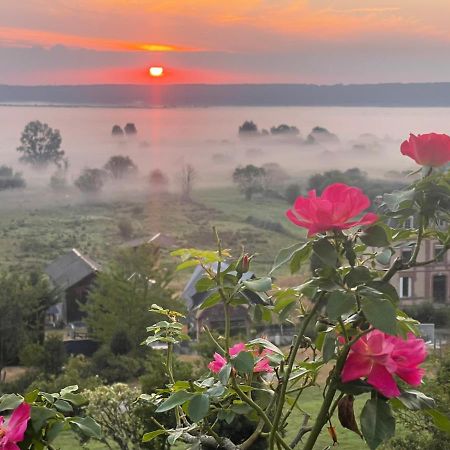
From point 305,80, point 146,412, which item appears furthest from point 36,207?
point 146,412

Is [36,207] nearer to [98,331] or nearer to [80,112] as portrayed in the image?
[80,112]

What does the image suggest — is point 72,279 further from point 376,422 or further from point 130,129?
point 376,422

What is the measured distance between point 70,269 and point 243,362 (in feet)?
19.0

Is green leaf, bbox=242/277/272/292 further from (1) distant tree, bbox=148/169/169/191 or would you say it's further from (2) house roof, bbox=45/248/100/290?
(2) house roof, bbox=45/248/100/290

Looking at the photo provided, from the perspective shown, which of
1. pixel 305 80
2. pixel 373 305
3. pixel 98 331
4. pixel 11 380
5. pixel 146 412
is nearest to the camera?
pixel 373 305

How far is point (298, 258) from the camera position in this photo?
0.44 meters

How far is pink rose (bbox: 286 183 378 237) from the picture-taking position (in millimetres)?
417

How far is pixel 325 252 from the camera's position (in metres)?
0.42

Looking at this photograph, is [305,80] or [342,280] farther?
[305,80]

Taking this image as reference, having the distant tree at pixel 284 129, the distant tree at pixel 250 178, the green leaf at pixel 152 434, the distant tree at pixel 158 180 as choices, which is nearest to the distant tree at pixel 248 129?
the distant tree at pixel 284 129

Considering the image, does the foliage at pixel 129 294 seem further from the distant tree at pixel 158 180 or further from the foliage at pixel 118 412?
the foliage at pixel 118 412

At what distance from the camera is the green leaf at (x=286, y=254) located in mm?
432

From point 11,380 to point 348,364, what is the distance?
481 cm

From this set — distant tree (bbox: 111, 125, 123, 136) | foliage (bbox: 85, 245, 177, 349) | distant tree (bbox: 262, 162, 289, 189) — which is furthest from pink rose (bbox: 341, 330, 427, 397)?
distant tree (bbox: 111, 125, 123, 136)
